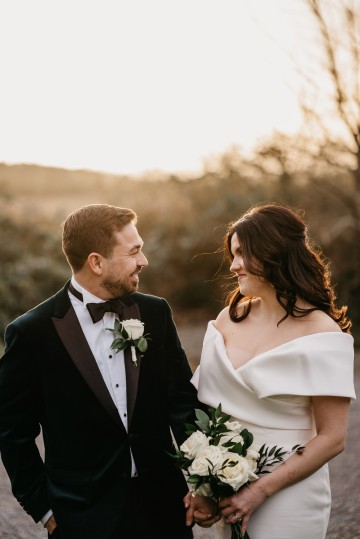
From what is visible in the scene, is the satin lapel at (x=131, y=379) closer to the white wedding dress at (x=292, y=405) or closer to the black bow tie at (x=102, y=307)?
the black bow tie at (x=102, y=307)

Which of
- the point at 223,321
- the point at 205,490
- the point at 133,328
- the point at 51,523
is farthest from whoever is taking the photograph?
the point at 223,321

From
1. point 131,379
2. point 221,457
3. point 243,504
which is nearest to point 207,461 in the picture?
point 221,457

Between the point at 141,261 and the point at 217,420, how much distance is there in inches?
30.8

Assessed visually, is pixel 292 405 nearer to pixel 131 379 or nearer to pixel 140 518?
pixel 131 379

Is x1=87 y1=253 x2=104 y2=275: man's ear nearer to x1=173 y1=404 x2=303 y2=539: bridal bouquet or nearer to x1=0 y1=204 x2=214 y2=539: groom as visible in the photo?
x1=0 y1=204 x2=214 y2=539: groom

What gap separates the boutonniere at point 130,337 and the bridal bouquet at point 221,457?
395mm

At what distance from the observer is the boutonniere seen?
9.39 feet

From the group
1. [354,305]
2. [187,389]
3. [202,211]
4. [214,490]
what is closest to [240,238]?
[187,389]

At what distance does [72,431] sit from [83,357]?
0.33 meters

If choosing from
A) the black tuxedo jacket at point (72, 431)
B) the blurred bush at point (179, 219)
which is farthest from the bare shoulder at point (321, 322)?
the blurred bush at point (179, 219)

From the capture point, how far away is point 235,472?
101 inches

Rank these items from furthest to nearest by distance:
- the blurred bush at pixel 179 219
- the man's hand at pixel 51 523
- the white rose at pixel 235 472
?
1. the blurred bush at pixel 179 219
2. the man's hand at pixel 51 523
3. the white rose at pixel 235 472

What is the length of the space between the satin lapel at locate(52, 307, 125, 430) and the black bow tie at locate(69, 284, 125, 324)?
8cm

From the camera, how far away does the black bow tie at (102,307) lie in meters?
2.96
